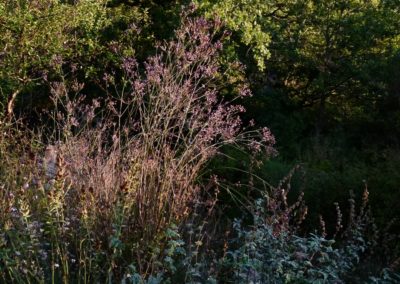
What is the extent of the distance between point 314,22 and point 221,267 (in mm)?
11271

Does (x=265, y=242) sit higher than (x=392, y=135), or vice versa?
(x=265, y=242)

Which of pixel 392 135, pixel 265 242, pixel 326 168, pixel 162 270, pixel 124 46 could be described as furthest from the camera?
pixel 392 135

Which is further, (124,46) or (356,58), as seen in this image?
(356,58)

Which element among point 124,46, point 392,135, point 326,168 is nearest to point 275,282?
point 326,168

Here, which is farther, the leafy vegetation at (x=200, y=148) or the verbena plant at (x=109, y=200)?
the leafy vegetation at (x=200, y=148)

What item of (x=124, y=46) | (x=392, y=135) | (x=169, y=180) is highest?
(x=169, y=180)

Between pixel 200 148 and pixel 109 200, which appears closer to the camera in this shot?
pixel 109 200

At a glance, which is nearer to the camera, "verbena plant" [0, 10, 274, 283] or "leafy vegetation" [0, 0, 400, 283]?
"verbena plant" [0, 10, 274, 283]

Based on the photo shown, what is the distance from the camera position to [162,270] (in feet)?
14.6

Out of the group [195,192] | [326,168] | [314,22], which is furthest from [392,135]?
[195,192]

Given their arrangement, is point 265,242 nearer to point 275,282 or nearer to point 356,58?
point 275,282

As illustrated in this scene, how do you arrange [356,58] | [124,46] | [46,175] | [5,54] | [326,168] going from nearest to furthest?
[46,175]
[326,168]
[5,54]
[124,46]
[356,58]

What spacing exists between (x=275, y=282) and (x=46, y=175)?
2.01 m

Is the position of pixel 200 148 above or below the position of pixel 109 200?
above
